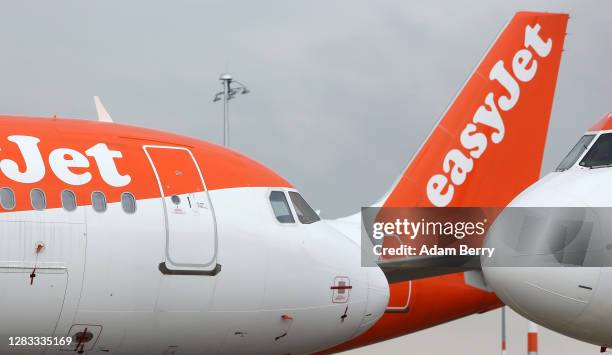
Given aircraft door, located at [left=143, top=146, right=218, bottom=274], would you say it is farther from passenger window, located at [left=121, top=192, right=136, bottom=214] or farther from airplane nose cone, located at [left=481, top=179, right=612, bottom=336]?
airplane nose cone, located at [left=481, top=179, right=612, bottom=336]

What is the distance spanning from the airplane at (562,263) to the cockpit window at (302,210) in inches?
120

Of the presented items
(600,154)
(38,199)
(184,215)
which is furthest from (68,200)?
(600,154)

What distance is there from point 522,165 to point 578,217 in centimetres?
1047

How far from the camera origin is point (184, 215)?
50.0 ft

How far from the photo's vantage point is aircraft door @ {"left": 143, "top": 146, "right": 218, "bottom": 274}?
49.2 ft

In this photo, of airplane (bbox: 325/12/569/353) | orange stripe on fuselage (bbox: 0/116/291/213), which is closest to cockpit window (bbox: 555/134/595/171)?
orange stripe on fuselage (bbox: 0/116/291/213)

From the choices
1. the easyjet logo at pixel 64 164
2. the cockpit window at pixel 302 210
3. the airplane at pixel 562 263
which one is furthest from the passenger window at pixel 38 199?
the airplane at pixel 562 263

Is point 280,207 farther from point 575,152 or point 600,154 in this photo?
point 600,154

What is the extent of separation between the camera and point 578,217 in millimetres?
14250

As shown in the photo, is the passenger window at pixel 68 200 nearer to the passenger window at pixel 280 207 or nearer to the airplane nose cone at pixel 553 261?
the passenger window at pixel 280 207

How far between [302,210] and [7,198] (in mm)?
4573

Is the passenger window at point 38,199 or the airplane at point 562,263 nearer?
the airplane at point 562,263

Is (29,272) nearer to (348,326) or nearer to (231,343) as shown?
(231,343)

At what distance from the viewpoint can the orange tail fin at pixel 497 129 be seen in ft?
78.1
